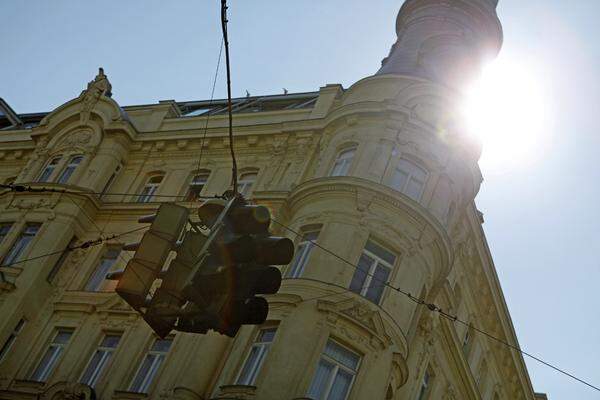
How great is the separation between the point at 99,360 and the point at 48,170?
985cm

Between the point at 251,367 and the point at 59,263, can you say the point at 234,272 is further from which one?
the point at 59,263

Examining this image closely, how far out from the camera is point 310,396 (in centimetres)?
1916

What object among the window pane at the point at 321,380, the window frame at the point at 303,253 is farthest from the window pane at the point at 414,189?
the window pane at the point at 321,380

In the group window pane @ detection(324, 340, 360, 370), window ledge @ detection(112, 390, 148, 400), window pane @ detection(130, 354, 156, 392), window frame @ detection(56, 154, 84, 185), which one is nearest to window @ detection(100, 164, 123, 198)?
window frame @ detection(56, 154, 84, 185)

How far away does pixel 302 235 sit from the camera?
76.0 ft

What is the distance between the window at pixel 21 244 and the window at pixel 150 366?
661cm

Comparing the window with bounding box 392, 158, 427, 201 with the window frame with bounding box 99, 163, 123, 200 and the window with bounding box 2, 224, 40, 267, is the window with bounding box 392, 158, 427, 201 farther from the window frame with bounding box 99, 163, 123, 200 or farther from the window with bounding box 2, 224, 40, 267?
the window with bounding box 2, 224, 40, 267

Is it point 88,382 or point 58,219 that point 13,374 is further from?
point 58,219

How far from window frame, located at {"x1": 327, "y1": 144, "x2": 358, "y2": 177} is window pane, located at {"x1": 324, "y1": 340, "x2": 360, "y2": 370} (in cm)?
617

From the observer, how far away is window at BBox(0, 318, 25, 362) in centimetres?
2531

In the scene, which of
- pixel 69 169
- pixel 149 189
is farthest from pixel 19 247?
pixel 149 189

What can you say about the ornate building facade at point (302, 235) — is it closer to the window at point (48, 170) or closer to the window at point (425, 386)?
the window at point (425, 386)

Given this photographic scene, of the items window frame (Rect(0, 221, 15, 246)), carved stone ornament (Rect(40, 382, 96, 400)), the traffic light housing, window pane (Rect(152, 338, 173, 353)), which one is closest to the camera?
the traffic light housing

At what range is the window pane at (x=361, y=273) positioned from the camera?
21.4 meters
